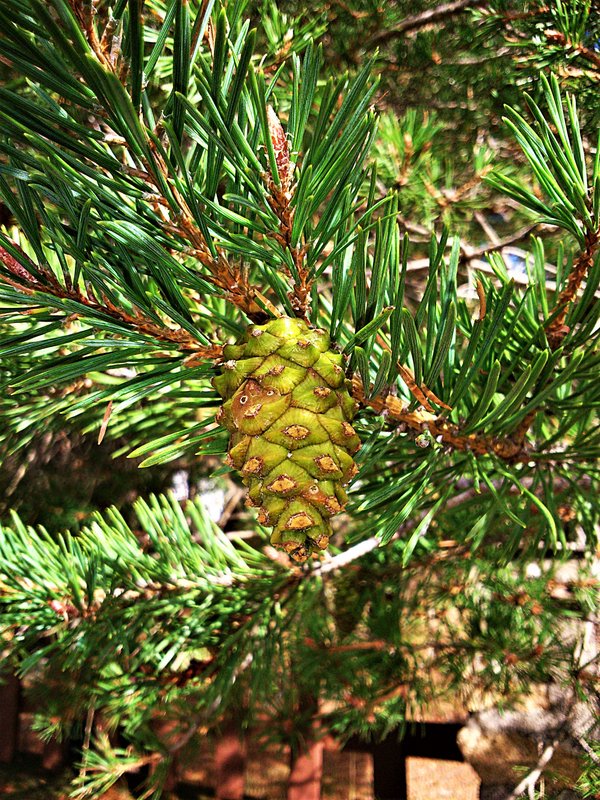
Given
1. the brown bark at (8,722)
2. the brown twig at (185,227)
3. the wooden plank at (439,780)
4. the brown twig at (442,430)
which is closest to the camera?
the brown twig at (185,227)

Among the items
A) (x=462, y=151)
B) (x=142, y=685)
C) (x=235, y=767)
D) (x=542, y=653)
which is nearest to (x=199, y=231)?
(x=142, y=685)

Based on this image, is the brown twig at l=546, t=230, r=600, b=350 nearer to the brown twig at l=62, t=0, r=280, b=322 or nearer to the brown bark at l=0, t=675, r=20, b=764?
the brown twig at l=62, t=0, r=280, b=322

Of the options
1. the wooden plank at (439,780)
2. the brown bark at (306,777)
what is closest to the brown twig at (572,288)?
the wooden plank at (439,780)

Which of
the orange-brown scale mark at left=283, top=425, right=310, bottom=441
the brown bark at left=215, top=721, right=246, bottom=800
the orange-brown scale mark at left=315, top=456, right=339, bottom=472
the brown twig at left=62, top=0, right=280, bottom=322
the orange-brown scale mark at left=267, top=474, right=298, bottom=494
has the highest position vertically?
the brown twig at left=62, top=0, right=280, bottom=322

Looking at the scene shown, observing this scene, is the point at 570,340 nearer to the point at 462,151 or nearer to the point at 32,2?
the point at 32,2

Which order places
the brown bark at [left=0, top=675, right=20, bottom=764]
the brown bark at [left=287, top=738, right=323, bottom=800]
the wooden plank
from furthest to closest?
the brown bark at [left=0, top=675, right=20, bottom=764]
the brown bark at [left=287, top=738, right=323, bottom=800]
the wooden plank

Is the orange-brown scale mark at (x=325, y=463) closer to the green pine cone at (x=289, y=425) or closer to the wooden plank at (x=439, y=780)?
the green pine cone at (x=289, y=425)

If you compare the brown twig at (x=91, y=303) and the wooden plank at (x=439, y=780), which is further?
the wooden plank at (x=439, y=780)

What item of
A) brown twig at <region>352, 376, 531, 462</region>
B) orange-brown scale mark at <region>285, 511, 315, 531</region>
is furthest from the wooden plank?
orange-brown scale mark at <region>285, 511, 315, 531</region>
